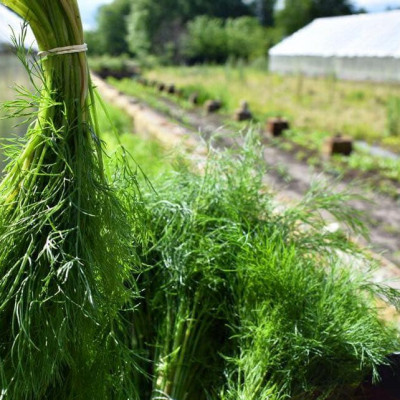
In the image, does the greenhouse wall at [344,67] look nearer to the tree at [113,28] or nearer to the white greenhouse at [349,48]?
the white greenhouse at [349,48]

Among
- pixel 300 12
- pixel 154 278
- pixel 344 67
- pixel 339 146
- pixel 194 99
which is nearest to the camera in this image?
pixel 154 278

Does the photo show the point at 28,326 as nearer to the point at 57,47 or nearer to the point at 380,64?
the point at 57,47

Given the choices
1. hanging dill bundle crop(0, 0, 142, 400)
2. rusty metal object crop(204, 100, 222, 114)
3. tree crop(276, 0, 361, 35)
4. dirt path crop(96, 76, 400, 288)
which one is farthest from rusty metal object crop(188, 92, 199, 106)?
tree crop(276, 0, 361, 35)

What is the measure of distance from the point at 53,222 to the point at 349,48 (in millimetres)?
13888

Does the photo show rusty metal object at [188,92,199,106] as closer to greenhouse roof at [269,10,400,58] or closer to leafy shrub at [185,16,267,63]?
greenhouse roof at [269,10,400,58]

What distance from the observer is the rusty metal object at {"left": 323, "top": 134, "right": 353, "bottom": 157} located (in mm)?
6738

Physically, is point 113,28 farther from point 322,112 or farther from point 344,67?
point 322,112

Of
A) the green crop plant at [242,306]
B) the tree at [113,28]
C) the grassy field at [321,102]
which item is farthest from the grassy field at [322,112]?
the tree at [113,28]

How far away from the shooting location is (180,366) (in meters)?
1.54

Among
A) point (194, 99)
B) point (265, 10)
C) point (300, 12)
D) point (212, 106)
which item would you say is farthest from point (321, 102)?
point (265, 10)

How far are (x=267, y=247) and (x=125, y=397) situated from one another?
55cm

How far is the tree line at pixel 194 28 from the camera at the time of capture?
1484 inches

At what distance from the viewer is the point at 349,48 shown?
1376cm

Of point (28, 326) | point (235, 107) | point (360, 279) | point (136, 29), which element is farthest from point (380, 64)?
point (136, 29)
